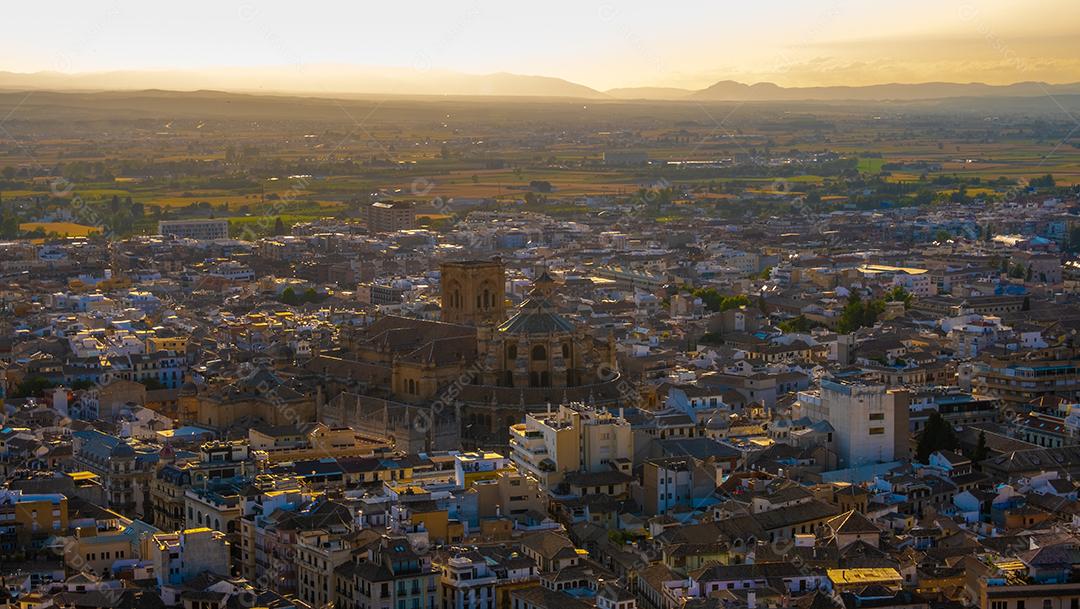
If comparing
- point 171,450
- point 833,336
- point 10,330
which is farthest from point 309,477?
point 10,330

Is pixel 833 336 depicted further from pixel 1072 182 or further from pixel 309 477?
pixel 1072 182

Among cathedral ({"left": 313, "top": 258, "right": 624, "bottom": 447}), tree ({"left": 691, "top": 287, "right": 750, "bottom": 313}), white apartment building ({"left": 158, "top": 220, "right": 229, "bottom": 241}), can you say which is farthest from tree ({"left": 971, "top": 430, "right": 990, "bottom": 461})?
white apartment building ({"left": 158, "top": 220, "right": 229, "bottom": 241})

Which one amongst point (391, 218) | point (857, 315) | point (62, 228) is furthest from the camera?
point (62, 228)

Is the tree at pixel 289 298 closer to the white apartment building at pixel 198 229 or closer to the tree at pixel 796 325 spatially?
the tree at pixel 796 325

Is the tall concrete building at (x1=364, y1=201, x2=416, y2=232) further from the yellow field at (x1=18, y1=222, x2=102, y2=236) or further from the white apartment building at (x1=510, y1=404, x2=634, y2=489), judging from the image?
the white apartment building at (x1=510, y1=404, x2=634, y2=489)

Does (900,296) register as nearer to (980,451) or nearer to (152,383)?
(152,383)

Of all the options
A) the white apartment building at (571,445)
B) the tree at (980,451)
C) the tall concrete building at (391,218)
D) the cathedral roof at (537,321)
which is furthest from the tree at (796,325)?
the tall concrete building at (391,218)

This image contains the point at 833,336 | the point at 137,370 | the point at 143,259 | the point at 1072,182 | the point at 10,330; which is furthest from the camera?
the point at 1072,182

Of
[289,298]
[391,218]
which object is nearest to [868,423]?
[289,298]
